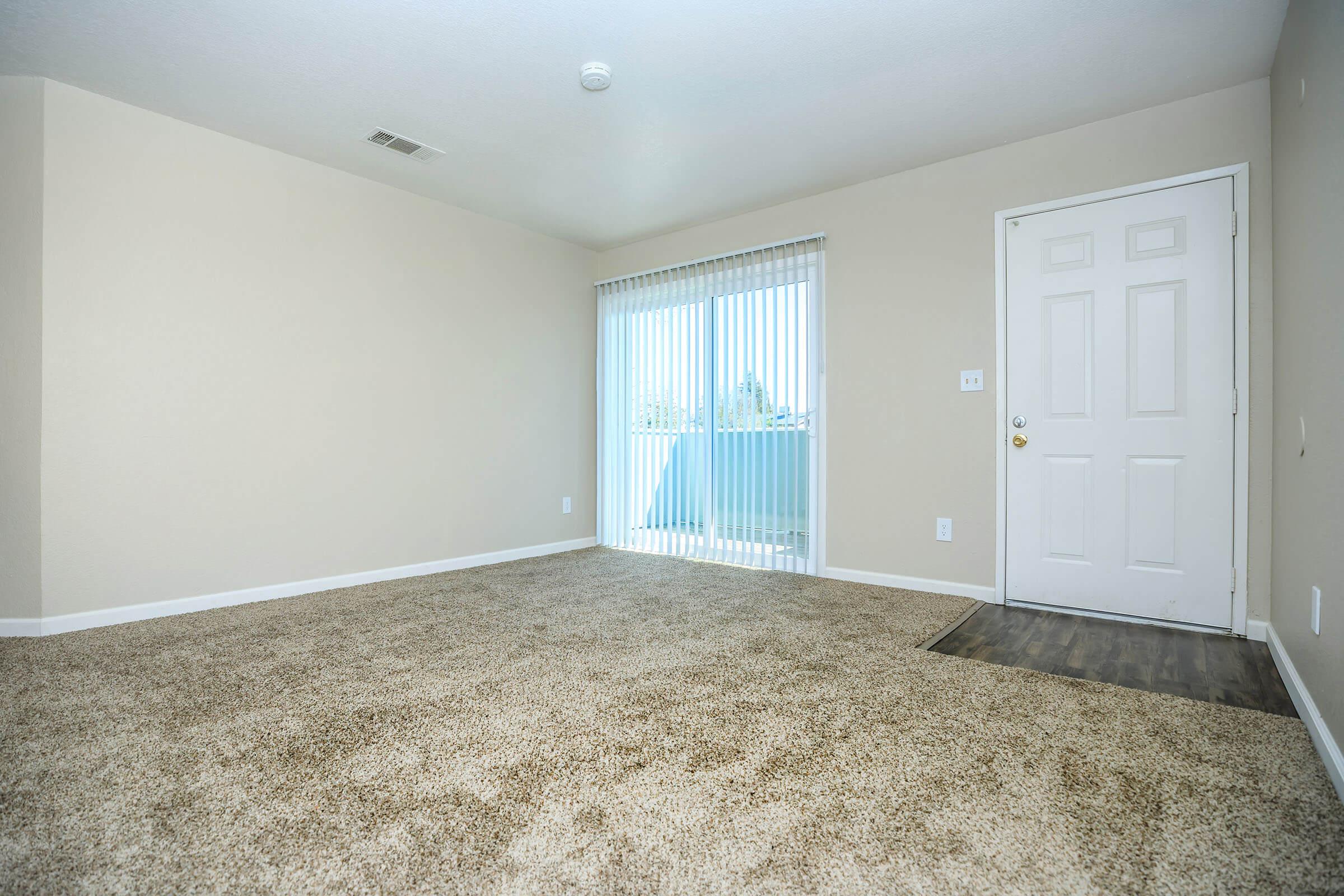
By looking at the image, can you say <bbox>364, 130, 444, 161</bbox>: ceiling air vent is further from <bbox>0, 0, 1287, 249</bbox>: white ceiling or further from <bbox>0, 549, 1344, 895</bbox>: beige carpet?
<bbox>0, 549, 1344, 895</bbox>: beige carpet

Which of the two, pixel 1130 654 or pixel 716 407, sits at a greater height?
pixel 716 407

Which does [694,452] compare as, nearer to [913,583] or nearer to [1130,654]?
[913,583]

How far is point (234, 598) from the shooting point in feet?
10.4

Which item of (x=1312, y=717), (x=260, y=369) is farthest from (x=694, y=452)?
(x=1312, y=717)

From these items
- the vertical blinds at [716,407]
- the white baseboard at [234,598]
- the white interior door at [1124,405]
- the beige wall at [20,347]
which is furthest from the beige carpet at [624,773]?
the vertical blinds at [716,407]

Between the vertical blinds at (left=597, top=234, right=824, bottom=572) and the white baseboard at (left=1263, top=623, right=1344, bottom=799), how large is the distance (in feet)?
6.96

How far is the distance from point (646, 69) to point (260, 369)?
245 centimetres

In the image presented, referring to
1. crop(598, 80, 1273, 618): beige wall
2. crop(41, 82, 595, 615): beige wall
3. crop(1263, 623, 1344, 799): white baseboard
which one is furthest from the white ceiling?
crop(1263, 623, 1344, 799): white baseboard

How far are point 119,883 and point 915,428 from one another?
3505 mm

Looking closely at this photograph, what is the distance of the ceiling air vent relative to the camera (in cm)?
315

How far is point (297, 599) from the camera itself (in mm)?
3293

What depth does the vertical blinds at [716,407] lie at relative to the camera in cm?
398

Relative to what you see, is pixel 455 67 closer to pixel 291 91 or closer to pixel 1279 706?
pixel 291 91

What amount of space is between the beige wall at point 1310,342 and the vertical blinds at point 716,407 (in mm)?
2076
